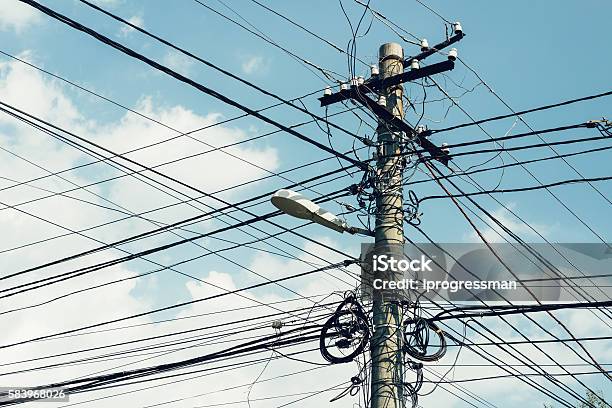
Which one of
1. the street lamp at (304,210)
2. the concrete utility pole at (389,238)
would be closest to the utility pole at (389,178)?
the concrete utility pole at (389,238)

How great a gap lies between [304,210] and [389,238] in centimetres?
127

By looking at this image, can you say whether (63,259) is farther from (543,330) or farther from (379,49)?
(543,330)

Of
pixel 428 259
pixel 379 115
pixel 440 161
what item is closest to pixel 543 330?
pixel 428 259

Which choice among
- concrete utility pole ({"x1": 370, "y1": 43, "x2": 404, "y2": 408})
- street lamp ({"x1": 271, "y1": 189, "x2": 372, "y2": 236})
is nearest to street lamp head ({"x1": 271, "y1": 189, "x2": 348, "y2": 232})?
street lamp ({"x1": 271, "y1": 189, "x2": 372, "y2": 236})

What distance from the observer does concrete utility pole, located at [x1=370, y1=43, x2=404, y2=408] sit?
399 inches

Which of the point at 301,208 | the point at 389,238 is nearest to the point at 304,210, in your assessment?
the point at 301,208

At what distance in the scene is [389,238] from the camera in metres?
10.8

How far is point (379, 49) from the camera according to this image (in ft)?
39.0

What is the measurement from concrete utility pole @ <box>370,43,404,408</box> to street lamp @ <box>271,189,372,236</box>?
1.81 feet

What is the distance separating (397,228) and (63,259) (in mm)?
4756

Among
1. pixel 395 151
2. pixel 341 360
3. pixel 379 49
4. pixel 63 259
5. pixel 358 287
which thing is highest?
pixel 379 49

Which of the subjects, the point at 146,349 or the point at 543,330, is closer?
the point at 543,330

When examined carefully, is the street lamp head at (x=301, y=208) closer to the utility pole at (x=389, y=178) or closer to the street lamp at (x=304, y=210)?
the street lamp at (x=304, y=210)

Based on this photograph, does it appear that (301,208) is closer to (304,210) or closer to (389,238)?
(304,210)
